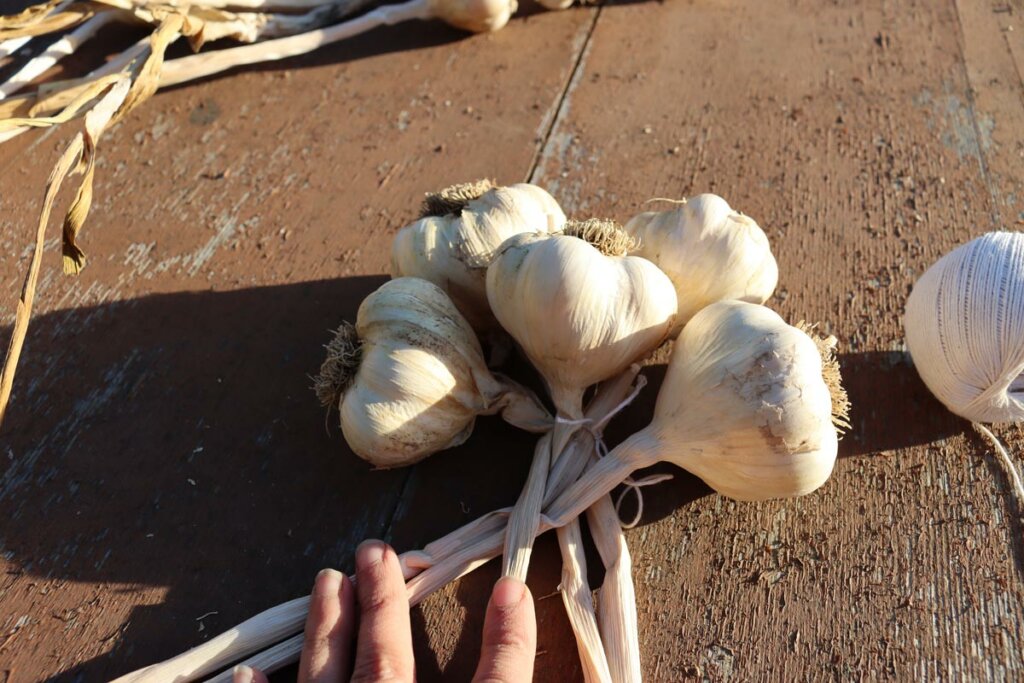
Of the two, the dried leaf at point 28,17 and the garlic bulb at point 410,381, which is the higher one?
the dried leaf at point 28,17

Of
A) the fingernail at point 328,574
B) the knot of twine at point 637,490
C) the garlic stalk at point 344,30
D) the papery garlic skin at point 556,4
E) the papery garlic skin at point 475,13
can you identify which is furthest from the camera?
the papery garlic skin at point 556,4

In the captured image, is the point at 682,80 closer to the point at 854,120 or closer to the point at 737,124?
the point at 737,124

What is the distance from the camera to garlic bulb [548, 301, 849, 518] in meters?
1.19

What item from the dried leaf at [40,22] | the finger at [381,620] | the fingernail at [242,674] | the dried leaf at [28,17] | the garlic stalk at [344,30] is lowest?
the finger at [381,620]

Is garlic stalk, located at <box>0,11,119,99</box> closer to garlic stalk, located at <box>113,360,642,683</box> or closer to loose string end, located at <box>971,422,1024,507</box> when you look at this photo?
garlic stalk, located at <box>113,360,642,683</box>

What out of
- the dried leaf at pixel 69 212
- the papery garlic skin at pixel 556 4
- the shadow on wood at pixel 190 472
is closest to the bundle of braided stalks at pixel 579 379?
the shadow on wood at pixel 190 472

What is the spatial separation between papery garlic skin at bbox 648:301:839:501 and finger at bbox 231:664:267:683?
73 cm

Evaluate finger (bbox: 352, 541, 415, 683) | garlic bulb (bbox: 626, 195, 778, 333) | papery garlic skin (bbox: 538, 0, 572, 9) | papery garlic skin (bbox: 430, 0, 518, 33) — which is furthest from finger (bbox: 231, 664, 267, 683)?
papery garlic skin (bbox: 538, 0, 572, 9)

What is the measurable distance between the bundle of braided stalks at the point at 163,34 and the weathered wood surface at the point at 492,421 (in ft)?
0.29

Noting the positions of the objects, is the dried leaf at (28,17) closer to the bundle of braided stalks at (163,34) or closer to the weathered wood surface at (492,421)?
the bundle of braided stalks at (163,34)

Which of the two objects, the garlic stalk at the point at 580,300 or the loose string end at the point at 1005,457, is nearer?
the garlic stalk at the point at 580,300

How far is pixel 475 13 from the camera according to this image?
246 cm

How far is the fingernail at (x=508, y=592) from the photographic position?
121 cm

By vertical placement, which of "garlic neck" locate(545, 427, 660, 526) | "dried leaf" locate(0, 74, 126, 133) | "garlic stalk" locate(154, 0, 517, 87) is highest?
"dried leaf" locate(0, 74, 126, 133)
